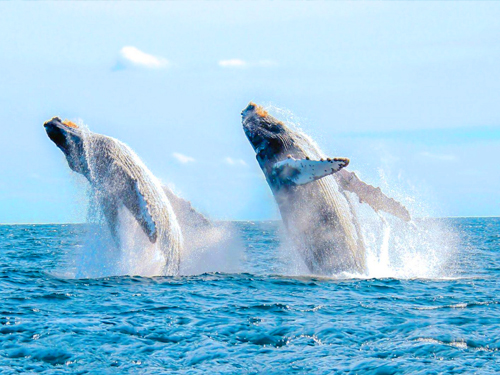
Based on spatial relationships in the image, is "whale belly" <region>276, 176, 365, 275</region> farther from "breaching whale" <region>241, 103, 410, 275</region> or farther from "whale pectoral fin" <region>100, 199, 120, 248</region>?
"whale pectoral fin" <region>100, 199, 120, 248</region>

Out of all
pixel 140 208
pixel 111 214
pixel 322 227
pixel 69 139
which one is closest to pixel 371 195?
pixel 322 227

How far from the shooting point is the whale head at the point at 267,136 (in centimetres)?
1623

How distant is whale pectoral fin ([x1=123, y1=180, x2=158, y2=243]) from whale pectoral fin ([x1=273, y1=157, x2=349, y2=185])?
3.36 metres

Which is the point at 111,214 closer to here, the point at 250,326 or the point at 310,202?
the point at 310,202

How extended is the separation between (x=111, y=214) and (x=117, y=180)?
985 mm

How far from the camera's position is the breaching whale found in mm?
15766

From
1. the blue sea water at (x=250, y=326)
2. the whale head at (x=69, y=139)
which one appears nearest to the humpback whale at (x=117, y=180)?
the whale head at (x=69, y=139)

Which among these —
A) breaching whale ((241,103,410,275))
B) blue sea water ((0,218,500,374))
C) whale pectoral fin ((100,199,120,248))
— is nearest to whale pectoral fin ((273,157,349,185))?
breaching whale ((241,103,410,275))

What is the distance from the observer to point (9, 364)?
8516 mm

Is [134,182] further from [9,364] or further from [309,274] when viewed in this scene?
[9,364]

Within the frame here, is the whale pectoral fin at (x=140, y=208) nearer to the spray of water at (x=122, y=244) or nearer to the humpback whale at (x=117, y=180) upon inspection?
the humpback whale at (x=117, y=180)

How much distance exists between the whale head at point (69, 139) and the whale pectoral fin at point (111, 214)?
1.16 m

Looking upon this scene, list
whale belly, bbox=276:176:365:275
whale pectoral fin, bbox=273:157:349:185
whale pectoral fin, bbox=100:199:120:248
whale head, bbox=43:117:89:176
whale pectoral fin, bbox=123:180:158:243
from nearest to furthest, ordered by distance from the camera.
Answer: whale pectoral fin, bbox=273:157:349:185
whale pectoral fin, bbox=123:180:158:243
whale belly, bbox=276:176:365:275
whale pectoral fin, bbox=100:199:120:248
whale head, bbox=43:117:89:176

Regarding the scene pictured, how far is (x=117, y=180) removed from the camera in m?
16.0
